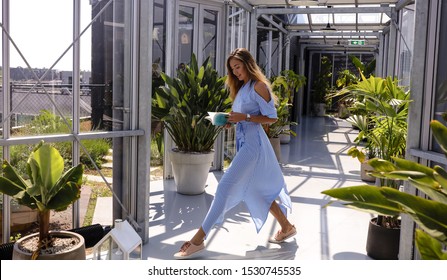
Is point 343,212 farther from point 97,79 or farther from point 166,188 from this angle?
point 97,79

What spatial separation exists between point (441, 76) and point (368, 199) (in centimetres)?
156

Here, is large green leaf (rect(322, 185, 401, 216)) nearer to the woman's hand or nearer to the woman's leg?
the woman's hand

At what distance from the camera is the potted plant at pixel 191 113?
4918mm

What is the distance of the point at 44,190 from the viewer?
235 centimetres

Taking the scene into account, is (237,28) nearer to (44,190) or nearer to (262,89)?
(262,89)

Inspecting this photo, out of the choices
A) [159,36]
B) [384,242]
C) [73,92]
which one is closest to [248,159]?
[384,242]

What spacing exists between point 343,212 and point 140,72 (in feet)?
8.06

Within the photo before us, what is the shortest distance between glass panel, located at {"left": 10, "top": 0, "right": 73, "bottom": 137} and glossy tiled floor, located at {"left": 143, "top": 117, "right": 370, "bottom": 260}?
1.21 m

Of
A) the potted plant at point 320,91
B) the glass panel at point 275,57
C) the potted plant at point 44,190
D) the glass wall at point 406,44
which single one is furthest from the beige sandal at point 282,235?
the potted plant at point 320,91

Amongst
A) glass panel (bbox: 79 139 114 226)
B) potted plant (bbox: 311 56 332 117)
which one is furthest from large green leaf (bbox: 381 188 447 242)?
potted plant (bbox: 311 56 332 117)

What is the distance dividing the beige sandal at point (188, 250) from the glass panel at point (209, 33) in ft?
11.6

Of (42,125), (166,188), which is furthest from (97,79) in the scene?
(166,188)

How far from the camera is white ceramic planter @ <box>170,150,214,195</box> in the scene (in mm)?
5145

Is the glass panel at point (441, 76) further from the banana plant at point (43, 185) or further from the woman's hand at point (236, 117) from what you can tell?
the banana plant at point (43, 185)
